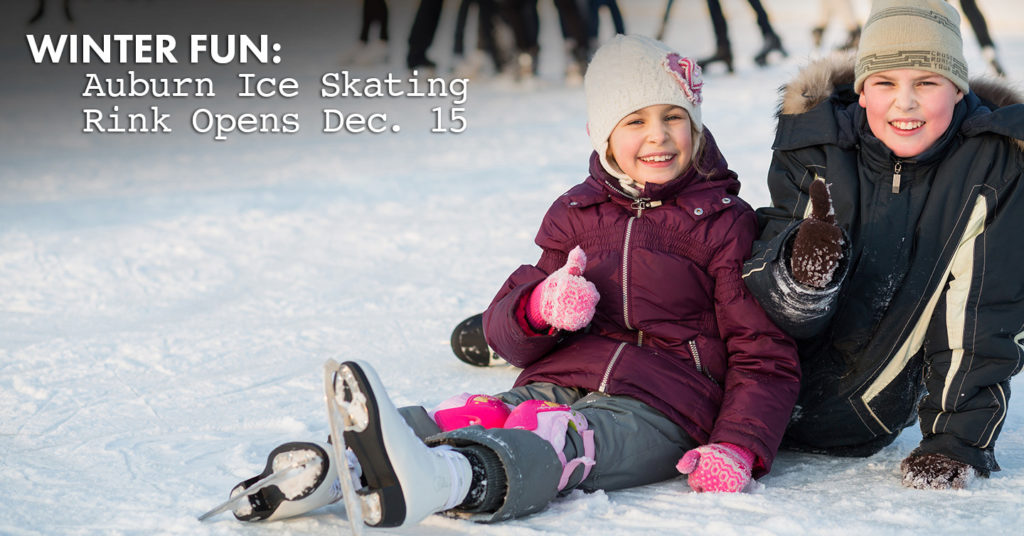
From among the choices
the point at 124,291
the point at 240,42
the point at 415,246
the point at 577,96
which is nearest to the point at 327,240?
the point at 415,246

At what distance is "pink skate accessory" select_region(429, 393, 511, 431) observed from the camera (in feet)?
6.89

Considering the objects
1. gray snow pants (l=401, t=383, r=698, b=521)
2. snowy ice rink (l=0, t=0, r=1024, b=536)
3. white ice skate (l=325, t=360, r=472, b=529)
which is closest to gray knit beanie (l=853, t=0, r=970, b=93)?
snowy ice rink (l=0, t=0, r=1024, b=536)

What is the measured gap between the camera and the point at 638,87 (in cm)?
228

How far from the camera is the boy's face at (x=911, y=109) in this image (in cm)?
210

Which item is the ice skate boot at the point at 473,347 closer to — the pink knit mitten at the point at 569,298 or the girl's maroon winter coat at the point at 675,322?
the girl's maroon winter coat at the point at 675,322

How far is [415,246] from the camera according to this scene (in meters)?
4.50

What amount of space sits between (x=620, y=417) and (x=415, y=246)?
99.8 inches

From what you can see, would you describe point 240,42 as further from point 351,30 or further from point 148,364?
point 148,364

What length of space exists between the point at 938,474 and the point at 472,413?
88cm

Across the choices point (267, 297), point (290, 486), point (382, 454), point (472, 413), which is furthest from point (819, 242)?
point (267, 297)

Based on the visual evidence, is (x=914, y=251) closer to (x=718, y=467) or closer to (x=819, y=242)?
(x=819, y=242)

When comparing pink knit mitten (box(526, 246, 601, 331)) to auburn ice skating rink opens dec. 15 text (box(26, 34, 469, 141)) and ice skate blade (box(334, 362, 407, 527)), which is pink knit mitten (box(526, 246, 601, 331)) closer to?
ice skate blade (box(334, 362, 407, 527))

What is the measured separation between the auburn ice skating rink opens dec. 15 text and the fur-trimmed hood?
17.2ft

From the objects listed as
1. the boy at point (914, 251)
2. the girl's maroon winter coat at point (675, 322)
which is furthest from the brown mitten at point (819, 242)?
the girl's maroon winter coat at point (675, 322)
